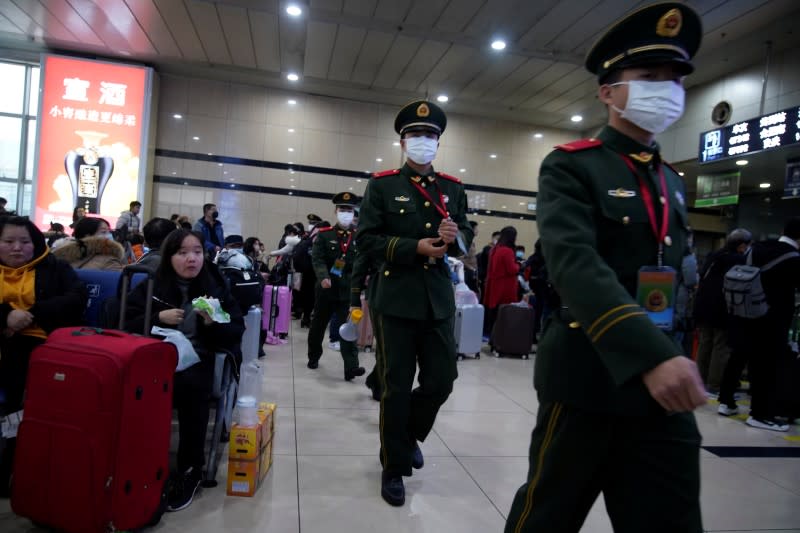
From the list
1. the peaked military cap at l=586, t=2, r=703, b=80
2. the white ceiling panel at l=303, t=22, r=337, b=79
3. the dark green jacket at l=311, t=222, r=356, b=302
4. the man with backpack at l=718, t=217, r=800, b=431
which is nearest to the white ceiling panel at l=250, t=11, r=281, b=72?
the white ceiling panel at l=303, t=22, r=337, b=79

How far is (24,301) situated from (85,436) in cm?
105

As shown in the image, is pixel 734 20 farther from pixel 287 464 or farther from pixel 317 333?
pixel 287 464

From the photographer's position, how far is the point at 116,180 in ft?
34.9

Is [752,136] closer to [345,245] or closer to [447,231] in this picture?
[345,245]

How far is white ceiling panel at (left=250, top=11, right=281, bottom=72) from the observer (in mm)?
8398

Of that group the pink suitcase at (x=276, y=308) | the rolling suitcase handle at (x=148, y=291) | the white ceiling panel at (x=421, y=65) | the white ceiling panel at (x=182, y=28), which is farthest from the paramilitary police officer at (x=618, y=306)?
the white ceiling panel at (x=182, y=28)

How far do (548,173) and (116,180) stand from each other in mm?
11421

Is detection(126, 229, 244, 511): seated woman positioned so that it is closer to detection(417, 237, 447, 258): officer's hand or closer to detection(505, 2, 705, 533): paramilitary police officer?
detection(417, 237, 447, 258): officer's hand

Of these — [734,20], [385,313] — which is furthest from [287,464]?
[734,20]

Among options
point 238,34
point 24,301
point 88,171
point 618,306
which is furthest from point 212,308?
point 88,171

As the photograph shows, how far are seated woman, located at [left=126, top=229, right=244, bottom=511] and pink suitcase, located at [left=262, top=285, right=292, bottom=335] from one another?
3.62 m

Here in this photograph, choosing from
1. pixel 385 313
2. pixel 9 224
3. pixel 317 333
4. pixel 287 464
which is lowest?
pixel 287 464

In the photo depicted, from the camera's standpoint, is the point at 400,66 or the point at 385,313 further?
the point at 400,66

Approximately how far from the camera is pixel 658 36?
122cm
